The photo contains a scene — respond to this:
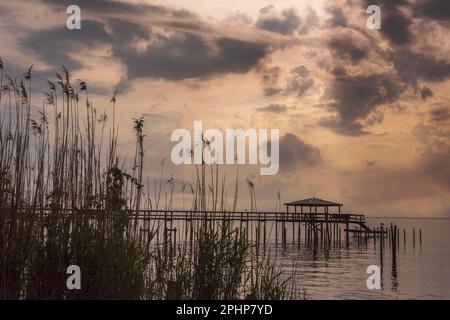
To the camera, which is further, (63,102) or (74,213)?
(63,102)

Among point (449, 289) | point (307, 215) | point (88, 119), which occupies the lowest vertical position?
point (449, 289)

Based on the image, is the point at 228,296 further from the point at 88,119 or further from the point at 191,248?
the point at 88,119

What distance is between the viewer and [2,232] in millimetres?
6895

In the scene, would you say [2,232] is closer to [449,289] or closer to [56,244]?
[56,244]

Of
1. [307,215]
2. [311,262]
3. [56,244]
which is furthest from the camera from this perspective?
[307,215]

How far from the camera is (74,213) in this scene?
7.43 metres

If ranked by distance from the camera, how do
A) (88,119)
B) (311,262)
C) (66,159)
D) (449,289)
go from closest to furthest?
(66,159) → (88,119) → (449,289) → (311,262)

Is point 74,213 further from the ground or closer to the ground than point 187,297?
further from the ground

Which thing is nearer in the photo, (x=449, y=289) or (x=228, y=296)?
→ (x=228, y=296)

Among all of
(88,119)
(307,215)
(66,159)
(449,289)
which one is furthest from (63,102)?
(307,215)

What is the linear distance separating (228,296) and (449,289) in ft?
99.7
